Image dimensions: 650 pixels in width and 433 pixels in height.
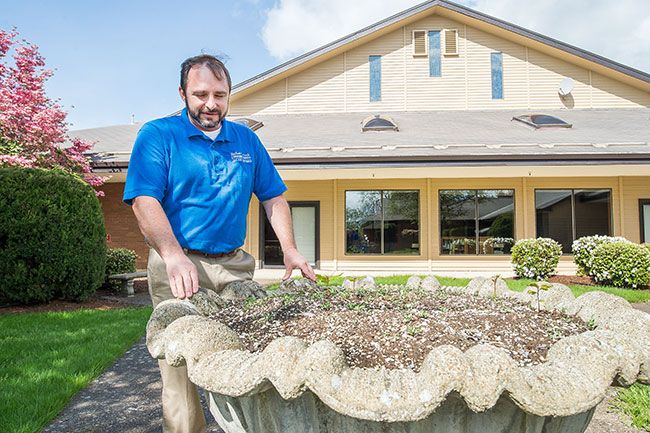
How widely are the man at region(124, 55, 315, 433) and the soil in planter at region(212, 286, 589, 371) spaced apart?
0.28m

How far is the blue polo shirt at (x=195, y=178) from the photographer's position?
5.50 ft

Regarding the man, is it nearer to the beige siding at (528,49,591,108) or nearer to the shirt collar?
the shirt collar

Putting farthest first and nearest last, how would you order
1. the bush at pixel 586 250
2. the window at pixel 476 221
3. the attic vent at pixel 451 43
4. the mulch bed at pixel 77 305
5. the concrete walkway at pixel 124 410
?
the attic vent at pixel 451 43 → the window at pixel 476 221 → the bush at pixel 586 250 → the mulch bed at pixel 77 305 → the concrete walkway at pixel 124 410

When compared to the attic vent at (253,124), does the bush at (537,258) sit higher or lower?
lower

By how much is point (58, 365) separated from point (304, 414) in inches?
145

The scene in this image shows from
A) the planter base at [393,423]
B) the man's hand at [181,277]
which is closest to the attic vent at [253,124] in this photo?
the man's hand at [181,277]

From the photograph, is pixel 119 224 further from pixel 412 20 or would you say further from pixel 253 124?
pixel 412 20

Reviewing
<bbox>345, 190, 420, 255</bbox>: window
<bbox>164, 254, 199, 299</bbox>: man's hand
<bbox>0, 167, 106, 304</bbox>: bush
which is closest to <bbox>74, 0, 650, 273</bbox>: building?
<bbox>345, 190, 420, 255</bbox>: window

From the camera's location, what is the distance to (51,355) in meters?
4.08

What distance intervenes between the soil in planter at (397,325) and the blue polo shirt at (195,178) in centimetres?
35

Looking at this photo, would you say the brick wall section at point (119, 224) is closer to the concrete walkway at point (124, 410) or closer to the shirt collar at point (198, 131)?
the concrete walkway at point (124, 410)

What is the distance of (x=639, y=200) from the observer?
35.7ft

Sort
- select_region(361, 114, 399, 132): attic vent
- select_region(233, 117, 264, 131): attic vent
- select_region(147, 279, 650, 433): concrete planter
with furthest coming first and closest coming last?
select_region(233, 117, 264, 131): attic vent
select_region(361, 114, 399, 132): attic vent
select_region(147, 279, 650, 433): concrete planter

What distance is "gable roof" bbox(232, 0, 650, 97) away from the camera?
13227 millimetres
